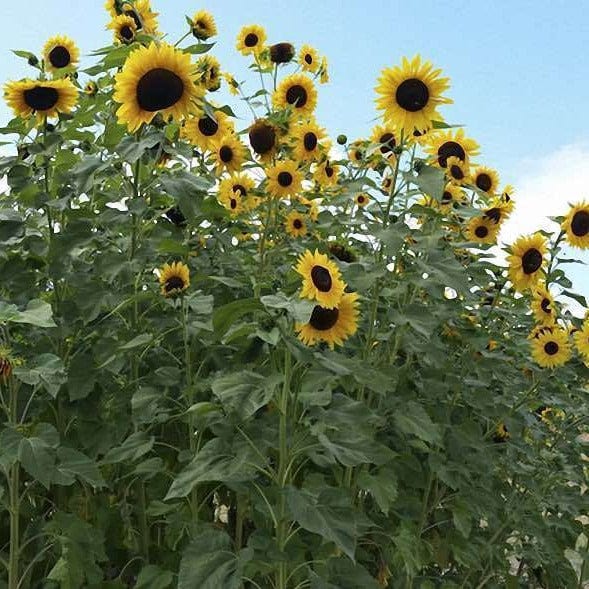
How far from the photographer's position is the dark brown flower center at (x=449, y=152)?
12.1 feet

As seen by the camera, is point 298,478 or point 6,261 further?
point 298,478

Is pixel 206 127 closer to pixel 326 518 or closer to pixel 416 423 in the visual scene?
pixel 416 423

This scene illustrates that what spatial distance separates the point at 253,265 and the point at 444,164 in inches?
36.6

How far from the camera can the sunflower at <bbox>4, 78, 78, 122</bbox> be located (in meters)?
3.11

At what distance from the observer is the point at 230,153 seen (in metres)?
3.95

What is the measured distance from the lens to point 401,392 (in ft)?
11.4

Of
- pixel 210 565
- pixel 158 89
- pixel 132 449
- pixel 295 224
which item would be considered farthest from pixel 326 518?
pixel 295 224

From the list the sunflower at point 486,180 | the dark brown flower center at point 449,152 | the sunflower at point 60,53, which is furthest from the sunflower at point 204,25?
the sunflower at point 486,180

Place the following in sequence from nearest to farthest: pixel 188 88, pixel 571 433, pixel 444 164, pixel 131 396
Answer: pixel 188 88
pixel 131 396
pixel 444 164
pixel 571 433

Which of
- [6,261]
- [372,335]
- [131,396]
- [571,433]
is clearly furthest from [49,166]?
[571,433]

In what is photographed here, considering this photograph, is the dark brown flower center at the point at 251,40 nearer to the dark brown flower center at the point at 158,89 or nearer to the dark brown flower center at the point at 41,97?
the dark brown flower center at the point at 41,97

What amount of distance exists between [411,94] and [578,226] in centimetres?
138

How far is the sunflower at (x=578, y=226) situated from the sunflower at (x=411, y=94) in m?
1.23

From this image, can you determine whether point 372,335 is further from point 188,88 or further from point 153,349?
point 188,88
